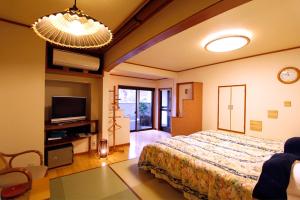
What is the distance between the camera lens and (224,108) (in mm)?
4133

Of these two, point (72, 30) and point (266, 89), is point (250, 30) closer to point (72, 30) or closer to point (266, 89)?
point (266, 89)

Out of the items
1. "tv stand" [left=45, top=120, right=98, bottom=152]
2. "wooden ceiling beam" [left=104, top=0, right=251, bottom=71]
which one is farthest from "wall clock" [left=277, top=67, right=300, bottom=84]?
"tv stand" [left=45, top=120, right=98, bottom=152]

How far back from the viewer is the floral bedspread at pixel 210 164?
5.47ft

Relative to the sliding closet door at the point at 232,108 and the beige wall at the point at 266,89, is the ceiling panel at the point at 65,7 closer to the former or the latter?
the beige wall at the point at 266,89

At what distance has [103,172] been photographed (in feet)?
9.47

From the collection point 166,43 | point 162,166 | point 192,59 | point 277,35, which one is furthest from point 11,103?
point 277,35

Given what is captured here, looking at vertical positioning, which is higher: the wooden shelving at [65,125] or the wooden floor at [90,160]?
the wooden shelving at [65,125]

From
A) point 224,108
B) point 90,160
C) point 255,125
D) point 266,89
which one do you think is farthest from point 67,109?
point 266,89

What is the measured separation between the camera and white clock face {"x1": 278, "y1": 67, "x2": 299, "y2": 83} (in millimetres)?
2996

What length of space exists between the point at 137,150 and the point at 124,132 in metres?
0.70

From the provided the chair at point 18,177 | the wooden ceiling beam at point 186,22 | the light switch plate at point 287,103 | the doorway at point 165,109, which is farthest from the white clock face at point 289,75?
the chair at point 18,177

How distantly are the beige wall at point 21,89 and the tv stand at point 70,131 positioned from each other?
488 millimetres

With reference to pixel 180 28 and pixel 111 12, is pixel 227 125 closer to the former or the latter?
pixel 180 28

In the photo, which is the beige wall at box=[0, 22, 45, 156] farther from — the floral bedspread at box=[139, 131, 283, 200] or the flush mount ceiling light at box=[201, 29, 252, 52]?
the flush mount ceiling light at box=[201, 29, 252, 52]
